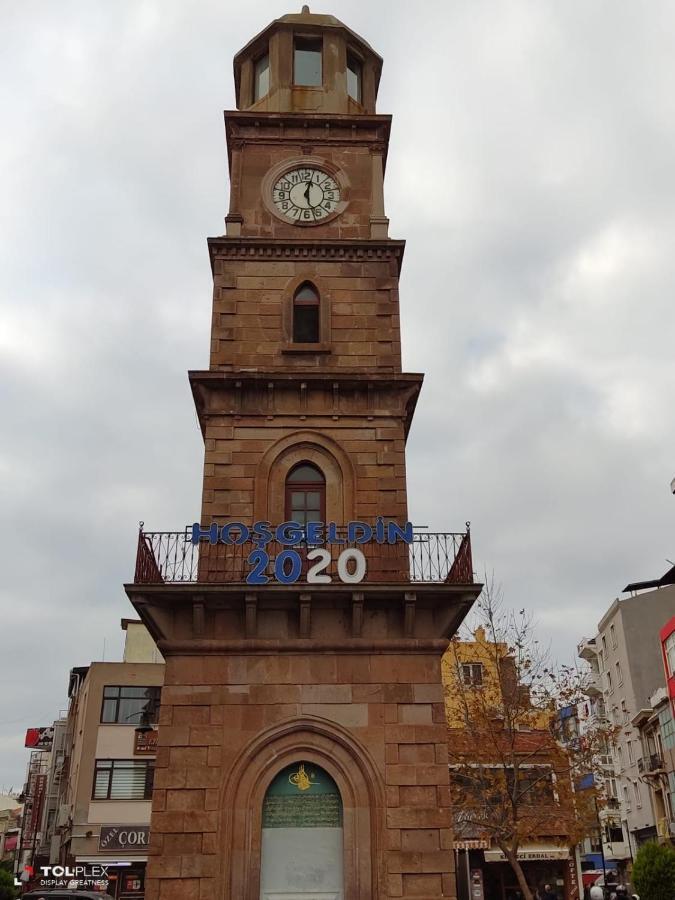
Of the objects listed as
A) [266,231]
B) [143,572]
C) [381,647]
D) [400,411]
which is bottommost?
[381,647]

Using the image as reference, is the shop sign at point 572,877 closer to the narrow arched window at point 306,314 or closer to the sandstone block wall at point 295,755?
the sandstone block wall at point 295,755

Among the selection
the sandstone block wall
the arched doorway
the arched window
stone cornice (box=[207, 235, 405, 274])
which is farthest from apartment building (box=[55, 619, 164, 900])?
stone cornice (box=[207, 235, 405, 274])

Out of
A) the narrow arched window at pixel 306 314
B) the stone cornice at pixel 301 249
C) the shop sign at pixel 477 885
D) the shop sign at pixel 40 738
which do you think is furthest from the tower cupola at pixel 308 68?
the shop sign at pixel 40 738

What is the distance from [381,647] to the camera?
59.8 ft

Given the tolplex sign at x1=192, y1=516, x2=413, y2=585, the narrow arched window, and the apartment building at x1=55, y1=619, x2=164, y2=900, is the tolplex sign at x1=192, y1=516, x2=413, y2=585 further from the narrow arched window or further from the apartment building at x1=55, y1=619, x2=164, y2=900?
the apartment building at x1=55, y1=619, x2=164, y2=900

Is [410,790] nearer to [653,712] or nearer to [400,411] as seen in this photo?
[400,411]

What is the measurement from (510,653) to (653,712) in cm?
2419

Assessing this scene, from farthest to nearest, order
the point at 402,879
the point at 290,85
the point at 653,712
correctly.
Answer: the point at 653,712, the point at 290,85, the point at 402,879

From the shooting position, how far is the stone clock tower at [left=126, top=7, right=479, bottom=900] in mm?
16891

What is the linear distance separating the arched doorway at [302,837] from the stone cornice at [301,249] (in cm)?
1287

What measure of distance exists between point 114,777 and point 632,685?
114ft

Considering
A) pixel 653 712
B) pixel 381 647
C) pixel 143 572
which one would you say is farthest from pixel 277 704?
pixel 653 712

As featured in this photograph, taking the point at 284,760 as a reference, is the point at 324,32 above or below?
above

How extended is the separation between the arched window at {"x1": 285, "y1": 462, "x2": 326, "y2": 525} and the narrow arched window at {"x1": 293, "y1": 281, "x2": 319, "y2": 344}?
146 inches
